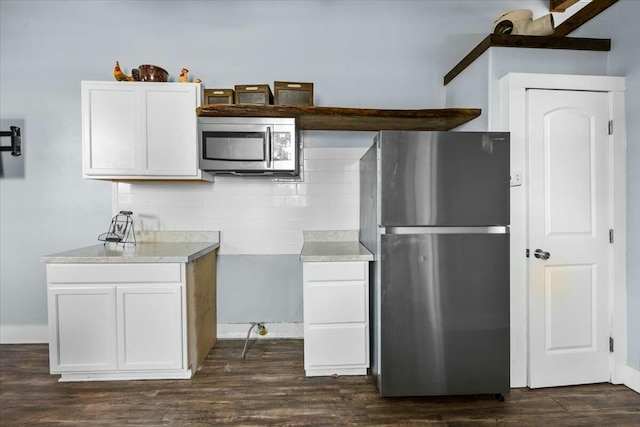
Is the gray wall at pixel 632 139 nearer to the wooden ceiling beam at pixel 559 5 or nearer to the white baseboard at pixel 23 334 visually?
the wooden ceiling beam at pixel 559 5

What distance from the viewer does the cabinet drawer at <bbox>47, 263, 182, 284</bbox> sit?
2.26m

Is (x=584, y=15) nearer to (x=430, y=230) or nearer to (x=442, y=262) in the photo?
(x=430, y=230)

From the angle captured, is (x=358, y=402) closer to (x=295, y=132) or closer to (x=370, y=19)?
(x=295, y=132)

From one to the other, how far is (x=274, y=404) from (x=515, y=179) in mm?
→ 2092

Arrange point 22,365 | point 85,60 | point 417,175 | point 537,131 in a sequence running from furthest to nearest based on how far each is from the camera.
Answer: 1. point 85,60
2. point 22,365
3. point 537,131
4. point 417,175

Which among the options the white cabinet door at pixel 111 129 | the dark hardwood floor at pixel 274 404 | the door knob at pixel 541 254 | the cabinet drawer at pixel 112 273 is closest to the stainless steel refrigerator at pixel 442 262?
the dark hardwood floor at pixel 274 404

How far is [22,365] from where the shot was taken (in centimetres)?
260

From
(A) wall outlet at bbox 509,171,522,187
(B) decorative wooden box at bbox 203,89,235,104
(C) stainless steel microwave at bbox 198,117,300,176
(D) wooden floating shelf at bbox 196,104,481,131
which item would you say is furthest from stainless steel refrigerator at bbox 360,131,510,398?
(B) decorative wooden box at bbox 203,89,235,104

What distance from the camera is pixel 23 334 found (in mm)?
3027

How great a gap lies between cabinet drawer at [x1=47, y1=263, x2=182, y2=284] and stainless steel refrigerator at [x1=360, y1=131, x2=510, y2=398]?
4.68ft

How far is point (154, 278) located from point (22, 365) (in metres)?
1.38

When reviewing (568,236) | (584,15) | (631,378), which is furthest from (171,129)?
(631,378)

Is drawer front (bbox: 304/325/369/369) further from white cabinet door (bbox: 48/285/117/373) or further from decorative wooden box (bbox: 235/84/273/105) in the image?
decorative wooden box (bbox: 235/84/273/105)

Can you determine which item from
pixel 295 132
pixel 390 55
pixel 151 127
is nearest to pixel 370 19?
pixel 390 55
